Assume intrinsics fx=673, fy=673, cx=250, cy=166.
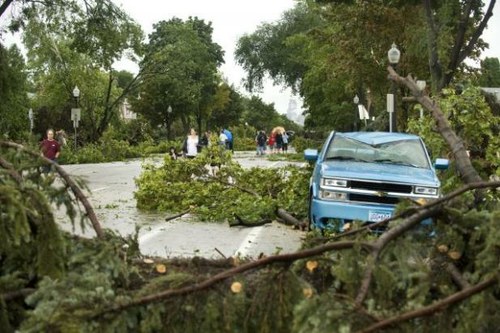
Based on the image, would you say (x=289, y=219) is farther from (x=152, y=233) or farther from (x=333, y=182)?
(x=152, y=233)

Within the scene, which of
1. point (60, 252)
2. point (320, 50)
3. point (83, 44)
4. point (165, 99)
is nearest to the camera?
point (60, 252)

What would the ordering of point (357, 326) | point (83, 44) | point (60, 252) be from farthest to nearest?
point (83, 44) → point (60, 252) → point (357, 326)

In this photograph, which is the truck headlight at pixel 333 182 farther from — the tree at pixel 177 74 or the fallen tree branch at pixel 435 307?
the tree at pixel 177 74

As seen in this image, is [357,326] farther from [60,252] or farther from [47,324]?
[60,252]

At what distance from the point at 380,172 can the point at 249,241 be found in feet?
6.94

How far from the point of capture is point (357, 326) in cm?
254

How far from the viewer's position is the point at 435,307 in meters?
2.63

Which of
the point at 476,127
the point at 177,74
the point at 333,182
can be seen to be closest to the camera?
the point at 333,182

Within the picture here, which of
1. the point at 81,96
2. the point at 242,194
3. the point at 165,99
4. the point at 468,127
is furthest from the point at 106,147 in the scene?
the point at 468,127

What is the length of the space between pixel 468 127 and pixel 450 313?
858 centimetres

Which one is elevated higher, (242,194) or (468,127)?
(468,127)

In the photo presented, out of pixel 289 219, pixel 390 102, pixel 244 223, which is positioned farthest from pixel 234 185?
pixel 390 102

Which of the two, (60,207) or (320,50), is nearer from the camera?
(60,207)

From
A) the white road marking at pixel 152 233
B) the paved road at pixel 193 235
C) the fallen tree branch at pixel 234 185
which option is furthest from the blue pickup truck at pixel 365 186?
the fallen tree branch at pixel 234 185
